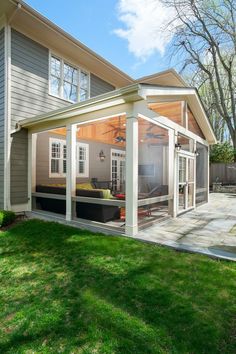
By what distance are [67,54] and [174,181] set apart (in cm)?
588

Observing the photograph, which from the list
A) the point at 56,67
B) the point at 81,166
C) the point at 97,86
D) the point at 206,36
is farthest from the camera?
the point at 206,36

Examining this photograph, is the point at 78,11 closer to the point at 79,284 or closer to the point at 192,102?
the point at 192,102

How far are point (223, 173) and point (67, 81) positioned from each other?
12441 mm

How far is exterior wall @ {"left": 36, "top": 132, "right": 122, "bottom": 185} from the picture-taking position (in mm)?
8203

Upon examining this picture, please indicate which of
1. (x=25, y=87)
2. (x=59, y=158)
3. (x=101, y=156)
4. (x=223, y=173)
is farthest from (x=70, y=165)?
(x=223, y=173)

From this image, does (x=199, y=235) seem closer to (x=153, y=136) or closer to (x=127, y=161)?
(x=127, y=161)

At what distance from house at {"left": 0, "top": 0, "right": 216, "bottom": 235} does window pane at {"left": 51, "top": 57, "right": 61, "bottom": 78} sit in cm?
3

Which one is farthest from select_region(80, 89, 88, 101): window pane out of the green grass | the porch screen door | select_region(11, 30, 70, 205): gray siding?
the green grass

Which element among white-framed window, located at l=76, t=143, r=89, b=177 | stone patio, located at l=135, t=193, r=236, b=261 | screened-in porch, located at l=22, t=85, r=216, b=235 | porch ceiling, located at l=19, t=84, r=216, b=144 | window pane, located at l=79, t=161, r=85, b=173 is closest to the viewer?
stone patio, located at l=135, t=193, r=236, b=261

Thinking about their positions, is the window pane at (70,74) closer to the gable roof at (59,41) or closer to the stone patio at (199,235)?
the gable roof at (59,41)

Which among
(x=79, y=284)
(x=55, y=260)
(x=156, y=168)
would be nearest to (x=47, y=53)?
(x=156, y=168)

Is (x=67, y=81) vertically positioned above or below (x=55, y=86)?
above

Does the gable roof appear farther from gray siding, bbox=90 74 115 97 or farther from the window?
the window

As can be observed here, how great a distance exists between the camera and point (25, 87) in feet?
24.1
